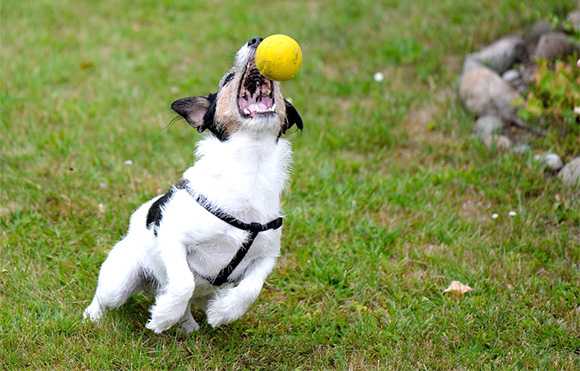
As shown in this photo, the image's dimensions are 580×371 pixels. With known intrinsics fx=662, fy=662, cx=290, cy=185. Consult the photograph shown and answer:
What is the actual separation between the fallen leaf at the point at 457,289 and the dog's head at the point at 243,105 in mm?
1526

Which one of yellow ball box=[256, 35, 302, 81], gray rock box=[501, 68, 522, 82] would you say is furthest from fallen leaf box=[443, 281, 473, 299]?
gray rock box=[501, 68, 522, 82]

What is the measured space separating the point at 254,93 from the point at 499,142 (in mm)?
2949

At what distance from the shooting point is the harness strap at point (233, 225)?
319 centimetres

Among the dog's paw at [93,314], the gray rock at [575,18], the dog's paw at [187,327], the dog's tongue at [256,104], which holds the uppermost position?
the dog's tongue at [256,104]

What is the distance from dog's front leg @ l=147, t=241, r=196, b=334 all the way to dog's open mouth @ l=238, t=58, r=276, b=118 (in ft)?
2.44

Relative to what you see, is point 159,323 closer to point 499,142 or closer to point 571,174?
point 571,174

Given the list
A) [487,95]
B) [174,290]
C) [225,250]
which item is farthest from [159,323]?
[487,95]

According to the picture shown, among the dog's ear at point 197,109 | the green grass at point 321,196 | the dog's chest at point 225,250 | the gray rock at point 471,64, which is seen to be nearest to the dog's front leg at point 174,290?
the dog's chest at point 225,250

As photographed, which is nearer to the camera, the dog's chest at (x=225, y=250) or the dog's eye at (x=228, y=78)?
the dog's chest at (x=225, y=250)

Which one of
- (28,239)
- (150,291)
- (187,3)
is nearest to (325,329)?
(150,291)

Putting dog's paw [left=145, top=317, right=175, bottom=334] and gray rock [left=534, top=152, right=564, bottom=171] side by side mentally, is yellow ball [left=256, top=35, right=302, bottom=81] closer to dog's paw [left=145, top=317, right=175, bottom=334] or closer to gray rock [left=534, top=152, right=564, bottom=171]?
dog's paw [left=145, top=317, right=175, bottom=334]

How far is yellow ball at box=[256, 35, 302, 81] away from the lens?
3.01 m

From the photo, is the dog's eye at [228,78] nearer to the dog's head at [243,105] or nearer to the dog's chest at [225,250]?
the dog's head at [243,105]

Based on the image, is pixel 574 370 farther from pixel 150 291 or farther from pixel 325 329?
pixel 150 291
